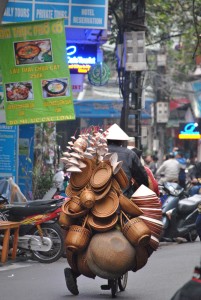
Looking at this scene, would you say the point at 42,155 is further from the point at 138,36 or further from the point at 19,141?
the point at 138,36

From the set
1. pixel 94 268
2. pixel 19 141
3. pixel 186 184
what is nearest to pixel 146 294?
pixel 94 268

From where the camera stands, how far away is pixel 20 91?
15.3 meters

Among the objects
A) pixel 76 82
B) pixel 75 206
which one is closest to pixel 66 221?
pixel 75 206

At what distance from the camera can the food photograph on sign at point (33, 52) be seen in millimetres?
15227

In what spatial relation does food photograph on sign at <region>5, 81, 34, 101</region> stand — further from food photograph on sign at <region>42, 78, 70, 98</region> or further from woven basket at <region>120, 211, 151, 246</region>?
woven basket at <region>120, 211, 151, 246</region>

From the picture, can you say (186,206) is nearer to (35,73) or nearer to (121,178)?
(35,73)

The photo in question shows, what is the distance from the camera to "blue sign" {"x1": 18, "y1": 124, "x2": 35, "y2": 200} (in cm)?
1827

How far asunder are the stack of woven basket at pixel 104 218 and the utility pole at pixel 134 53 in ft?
32.1

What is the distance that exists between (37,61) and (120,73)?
5.54 meters

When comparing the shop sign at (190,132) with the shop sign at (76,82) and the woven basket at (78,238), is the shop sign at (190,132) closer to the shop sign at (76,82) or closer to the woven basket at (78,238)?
the shop sign at (76,82)

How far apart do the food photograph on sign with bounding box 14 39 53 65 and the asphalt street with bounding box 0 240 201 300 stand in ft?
11.7

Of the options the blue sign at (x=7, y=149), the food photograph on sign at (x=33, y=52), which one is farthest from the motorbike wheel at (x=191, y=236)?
the food photograph on sign at (x=33, y=52)

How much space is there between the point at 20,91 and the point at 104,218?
6276 mm

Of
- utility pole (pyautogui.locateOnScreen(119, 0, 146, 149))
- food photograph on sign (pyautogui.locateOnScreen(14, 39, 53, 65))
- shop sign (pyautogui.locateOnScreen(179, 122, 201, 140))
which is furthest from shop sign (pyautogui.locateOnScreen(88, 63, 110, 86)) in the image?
shop sign (pyautogui.locateOnScreen(179, 122, 201, 140))
